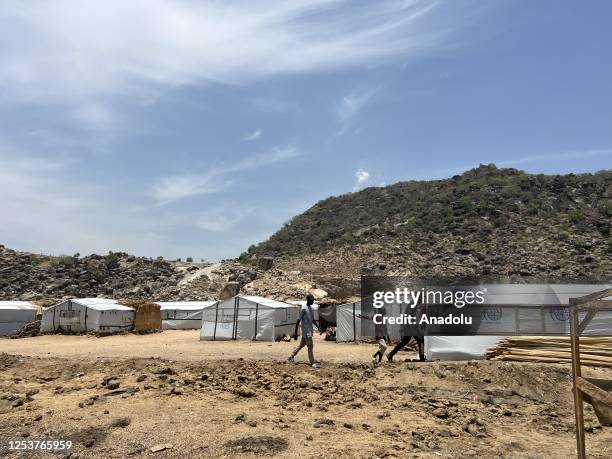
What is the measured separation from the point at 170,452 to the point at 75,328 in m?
24.4

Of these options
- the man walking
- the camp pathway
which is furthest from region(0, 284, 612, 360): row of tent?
the man walking

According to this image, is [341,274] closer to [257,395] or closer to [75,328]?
[75,328]

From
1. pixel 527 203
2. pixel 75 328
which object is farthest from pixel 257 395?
pixel 527 203

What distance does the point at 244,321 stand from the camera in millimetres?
24172

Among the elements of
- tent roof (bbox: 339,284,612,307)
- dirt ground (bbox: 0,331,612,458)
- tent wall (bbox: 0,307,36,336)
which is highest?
tent roof (bbox: 339,284,612,307)

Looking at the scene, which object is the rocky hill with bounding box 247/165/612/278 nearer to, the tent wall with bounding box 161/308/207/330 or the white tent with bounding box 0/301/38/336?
the tent wall with bounding box 161/308/207/330

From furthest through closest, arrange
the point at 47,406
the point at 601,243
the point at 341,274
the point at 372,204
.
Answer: the point at 372,204 → the point at 341,274 → the point at 601,243 → the point at 47,406

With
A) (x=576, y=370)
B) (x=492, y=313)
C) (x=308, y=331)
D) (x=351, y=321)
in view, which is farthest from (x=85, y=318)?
(x=576, y=370)

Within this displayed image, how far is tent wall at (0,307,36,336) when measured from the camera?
29047 millimetres

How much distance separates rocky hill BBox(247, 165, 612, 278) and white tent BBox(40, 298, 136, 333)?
105 ft

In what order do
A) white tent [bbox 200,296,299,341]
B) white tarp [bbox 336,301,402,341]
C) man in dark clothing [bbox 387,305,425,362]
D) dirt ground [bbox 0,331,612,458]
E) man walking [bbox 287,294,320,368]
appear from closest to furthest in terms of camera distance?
dirt ground [bbox 0,331,612,458] → man walking [bbox 287,294,320,368] → man in dark clothing [bbox 387,305,425,362] → white tarp [bbox 336,301,402,341] → white tent [bbox 200,296,299,341]

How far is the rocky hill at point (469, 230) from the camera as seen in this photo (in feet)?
178

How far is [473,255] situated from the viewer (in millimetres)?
57344

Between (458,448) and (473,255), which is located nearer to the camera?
(458,448)
